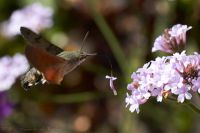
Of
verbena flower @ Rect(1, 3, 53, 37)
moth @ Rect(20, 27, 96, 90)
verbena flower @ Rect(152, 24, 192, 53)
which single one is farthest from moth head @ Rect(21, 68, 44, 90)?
verbena flower @ Rect(1, 3, 53, 37)

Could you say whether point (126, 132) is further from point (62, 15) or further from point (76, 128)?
point (62, 15)

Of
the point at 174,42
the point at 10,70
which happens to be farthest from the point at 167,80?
the point at 10,70

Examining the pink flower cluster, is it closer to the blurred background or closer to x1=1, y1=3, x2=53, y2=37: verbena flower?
the blurred background

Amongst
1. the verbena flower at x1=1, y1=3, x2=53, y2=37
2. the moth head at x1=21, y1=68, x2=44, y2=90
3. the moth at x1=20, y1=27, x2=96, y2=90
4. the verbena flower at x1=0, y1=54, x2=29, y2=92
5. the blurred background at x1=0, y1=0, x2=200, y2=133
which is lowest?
the blurred background at x1=0, y1=0, x2=200, y2=133

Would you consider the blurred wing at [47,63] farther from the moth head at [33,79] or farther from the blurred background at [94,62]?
the blurred background at [94,62]

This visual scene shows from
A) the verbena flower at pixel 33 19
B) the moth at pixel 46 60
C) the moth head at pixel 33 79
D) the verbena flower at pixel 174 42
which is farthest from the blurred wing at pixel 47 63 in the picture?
the verbena flower at pixel 33 19
